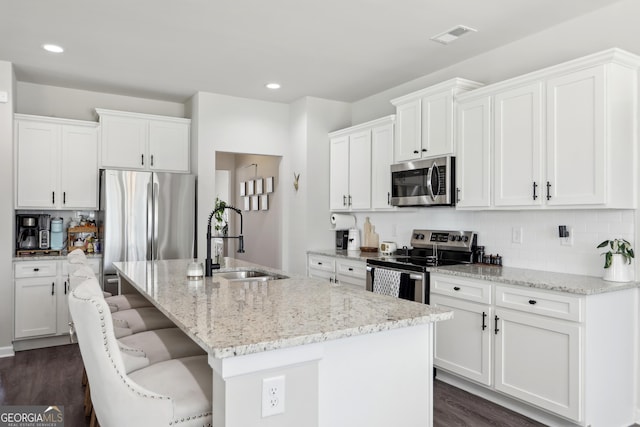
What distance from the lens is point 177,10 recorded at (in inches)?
121

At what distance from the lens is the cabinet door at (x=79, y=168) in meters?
4.66

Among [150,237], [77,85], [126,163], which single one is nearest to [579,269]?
[150,237]

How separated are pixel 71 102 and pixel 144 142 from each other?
90 centimetres

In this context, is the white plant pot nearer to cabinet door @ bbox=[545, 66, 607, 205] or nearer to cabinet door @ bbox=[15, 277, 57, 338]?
cabinet door @ bbox=[545, 66, 607, 205]

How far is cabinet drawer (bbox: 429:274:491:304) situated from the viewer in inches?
121

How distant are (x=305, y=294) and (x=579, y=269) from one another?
2.08 meters

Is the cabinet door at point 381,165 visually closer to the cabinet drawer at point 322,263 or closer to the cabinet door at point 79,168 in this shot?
the cabinet drawer at point 322,263

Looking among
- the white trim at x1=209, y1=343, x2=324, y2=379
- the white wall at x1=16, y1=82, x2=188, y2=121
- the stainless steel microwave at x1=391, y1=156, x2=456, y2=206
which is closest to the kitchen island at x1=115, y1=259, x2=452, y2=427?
the white trim at x1=209, y1=343, x2=324, y2=379

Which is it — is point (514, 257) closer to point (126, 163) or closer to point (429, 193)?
point (429, 193)

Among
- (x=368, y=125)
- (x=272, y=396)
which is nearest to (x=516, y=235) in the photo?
(x=368, y=125)

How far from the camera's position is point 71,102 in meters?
4.95

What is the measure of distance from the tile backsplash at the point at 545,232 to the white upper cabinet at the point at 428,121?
0.61 metres

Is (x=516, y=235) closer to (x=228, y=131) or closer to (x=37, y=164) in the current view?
(x=228, y=131)

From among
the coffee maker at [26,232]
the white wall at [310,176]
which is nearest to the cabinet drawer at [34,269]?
the coffee maker at [26,232]
